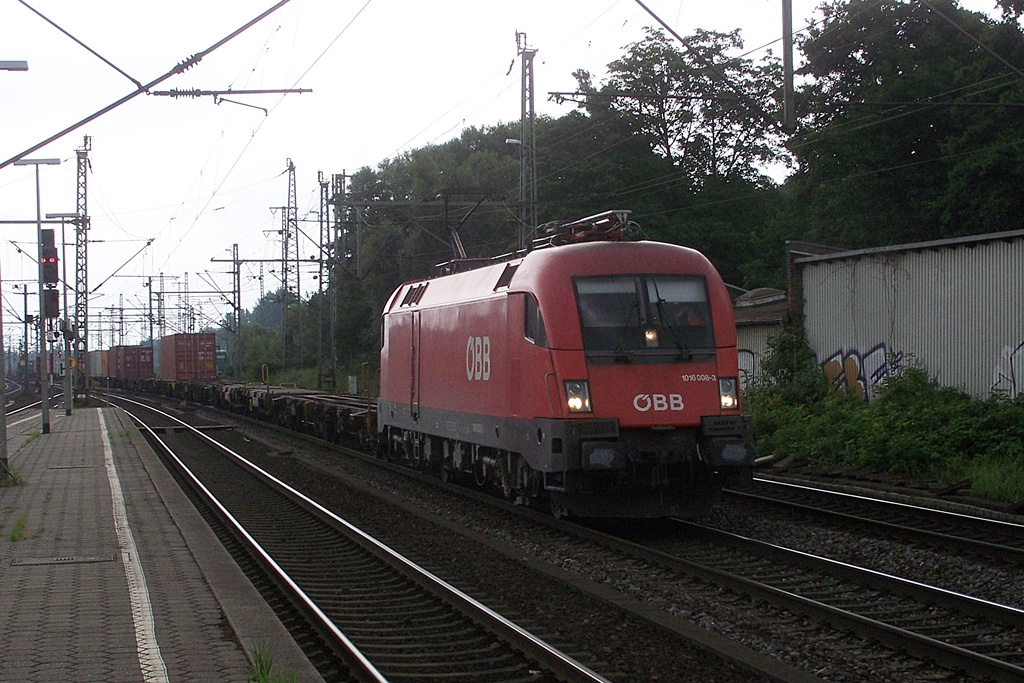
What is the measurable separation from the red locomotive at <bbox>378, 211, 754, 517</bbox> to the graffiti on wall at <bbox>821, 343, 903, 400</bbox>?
8.75 meters

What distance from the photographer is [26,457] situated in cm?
2275

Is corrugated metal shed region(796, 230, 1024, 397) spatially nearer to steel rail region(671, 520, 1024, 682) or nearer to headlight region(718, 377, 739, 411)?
headlight region(718, 377, 739, 411)

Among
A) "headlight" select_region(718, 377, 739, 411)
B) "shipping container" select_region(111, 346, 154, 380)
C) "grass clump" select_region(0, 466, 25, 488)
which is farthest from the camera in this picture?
"shipping container" select_region(111, 346, 154, 380)

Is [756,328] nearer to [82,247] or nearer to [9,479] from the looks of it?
[9,479]

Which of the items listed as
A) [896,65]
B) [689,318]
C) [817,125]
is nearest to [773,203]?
[817,125]

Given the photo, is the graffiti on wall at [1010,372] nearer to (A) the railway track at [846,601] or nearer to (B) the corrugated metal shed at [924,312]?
(B) the corrugated metal shed at [924,312]

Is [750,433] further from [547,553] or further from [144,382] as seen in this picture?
[144,382]

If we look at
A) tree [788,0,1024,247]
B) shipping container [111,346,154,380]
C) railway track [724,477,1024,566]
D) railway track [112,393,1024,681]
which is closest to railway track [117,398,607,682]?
railway track [112,393,1024,681]

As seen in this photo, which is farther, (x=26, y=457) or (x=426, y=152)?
(x=426, y=152)

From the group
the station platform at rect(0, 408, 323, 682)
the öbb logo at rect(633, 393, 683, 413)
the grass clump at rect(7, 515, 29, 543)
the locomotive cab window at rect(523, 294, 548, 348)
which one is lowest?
the station platform at rect(0, 408, 323, 682)

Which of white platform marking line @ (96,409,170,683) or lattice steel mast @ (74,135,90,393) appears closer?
white platform marking line @ (96,409,170,683)

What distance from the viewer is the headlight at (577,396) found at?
11266 millimetres

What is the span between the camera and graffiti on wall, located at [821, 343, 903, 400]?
19688 millimetres

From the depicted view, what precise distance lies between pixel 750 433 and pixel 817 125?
28.9 metres
